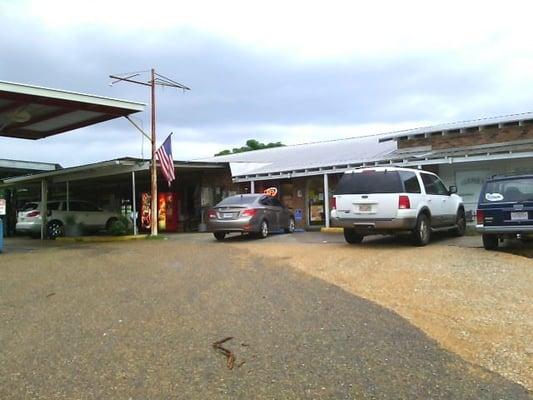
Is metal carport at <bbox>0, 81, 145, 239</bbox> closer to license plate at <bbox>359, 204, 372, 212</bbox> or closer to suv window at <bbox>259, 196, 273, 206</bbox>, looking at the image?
suv window at <bbox>259, 196, 273, 206</bbox>

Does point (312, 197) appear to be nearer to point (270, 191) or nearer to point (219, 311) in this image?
point (270, 191)

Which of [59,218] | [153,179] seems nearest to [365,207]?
[153,179]

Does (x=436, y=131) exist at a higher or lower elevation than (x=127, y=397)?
higher

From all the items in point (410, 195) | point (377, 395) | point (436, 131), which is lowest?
point (377, 395)

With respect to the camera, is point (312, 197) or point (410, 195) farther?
point (312, 197)

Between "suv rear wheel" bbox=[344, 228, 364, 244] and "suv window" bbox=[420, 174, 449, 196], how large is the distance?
2.00 meters

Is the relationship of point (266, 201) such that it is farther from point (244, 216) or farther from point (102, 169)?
point (102, 169)

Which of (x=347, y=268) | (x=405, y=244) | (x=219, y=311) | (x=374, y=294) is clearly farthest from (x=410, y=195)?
(x=219, y=311)

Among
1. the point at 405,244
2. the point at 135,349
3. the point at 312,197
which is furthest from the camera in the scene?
the point at 312,197

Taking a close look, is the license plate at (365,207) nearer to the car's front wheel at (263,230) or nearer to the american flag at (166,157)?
the car's front wheel at (263,230)

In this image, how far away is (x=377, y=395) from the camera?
13.5 ft

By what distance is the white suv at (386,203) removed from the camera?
12211mm

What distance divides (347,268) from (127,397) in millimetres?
6115

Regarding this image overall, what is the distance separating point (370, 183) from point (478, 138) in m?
7.60
